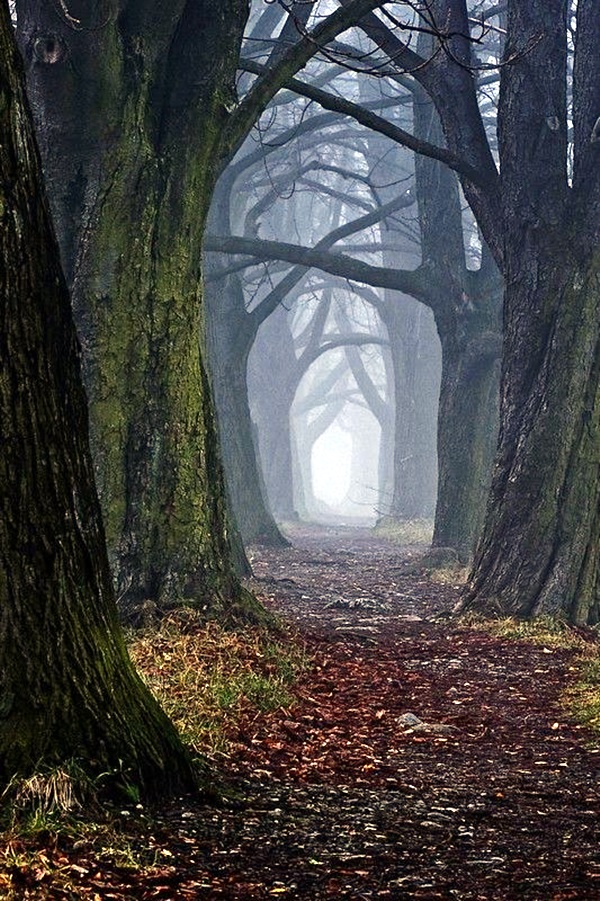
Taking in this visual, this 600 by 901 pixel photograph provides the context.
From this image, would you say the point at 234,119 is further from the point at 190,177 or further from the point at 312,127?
the point at 312,127

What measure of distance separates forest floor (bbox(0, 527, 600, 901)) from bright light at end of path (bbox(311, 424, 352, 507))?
75874 millimetres

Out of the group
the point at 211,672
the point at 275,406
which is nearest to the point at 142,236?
the point at 211,672

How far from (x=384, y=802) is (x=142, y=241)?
4.17m

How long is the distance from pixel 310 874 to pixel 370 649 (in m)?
4.84

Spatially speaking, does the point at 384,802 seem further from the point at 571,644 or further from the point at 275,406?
the point at 275,406

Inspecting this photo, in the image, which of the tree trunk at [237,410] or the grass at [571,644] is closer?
the grass at [571,644]

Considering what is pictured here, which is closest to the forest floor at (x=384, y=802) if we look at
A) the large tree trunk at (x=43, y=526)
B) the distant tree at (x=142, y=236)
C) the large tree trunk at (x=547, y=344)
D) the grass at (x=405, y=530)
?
the large tree trunk at (x=43, y=526)

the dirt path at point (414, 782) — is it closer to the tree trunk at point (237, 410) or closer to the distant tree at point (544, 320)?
the distant tree at point (544, 320)

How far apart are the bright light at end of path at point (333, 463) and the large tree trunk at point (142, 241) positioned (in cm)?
7564

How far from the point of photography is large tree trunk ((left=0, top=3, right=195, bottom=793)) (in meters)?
3.48

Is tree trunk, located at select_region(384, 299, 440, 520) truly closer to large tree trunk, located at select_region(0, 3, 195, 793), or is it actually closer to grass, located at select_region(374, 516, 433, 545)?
grass, located at select_region(374, 516, 433, 545)

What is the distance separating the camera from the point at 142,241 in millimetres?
7211

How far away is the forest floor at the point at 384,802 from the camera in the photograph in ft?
10.4

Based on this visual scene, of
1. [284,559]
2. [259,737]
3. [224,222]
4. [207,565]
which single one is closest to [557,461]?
[207,565]
